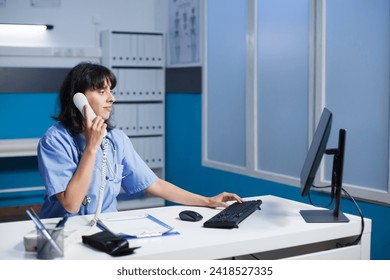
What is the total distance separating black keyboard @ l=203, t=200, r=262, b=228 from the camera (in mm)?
1786

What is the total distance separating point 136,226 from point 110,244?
0.88 feet

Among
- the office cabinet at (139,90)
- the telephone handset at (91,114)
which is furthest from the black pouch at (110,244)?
the office cabinet at (139,90)

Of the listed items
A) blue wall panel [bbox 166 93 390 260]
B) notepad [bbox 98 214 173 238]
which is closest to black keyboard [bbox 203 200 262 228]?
notepad [bbox 98 214 173 238]

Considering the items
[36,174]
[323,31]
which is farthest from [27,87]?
[323,31]

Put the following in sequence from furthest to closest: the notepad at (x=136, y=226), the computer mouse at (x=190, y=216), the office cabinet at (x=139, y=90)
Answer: the office cabinet at (x=139, y=90) < the computer mouse at (x=190, y=216) < the notepad at (x=136, y=226)

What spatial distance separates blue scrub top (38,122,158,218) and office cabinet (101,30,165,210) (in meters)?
2.48

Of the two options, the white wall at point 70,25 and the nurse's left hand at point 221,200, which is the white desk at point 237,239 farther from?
the white wall at point 70,25

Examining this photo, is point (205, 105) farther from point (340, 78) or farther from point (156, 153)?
point (340, 78)

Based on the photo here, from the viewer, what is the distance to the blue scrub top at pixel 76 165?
197cm

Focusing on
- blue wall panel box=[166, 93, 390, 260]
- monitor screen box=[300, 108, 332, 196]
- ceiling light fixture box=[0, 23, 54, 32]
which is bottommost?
blue wall panel box=[166, 93, 390, 260]

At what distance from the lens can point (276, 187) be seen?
11.6 ft

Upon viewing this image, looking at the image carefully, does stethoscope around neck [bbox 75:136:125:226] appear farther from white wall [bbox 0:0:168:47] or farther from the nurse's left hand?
white wall [bbox 0:0:168:47]

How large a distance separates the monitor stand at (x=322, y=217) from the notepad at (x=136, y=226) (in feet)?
1.68

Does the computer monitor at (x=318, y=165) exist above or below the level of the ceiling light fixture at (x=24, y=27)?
below
